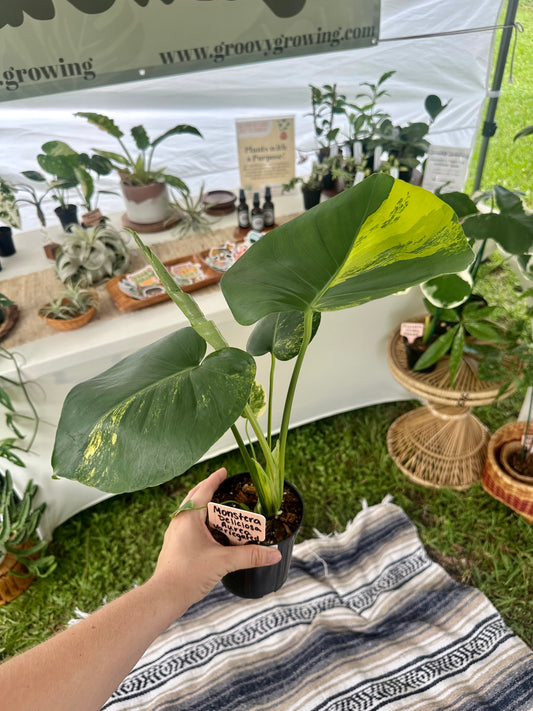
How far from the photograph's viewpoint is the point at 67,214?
1594 millimetres

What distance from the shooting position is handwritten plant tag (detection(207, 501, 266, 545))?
84 centimetres

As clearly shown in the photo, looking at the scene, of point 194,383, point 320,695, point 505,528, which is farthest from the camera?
point 505,528

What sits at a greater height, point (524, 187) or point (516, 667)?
point (524, 187)

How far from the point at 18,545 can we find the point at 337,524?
3.07ft

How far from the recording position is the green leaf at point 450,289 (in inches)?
48.5

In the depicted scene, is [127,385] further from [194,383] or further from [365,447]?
[365,447]

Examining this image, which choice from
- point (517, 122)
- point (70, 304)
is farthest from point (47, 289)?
point (517, 122)

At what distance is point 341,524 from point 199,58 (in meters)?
1.44

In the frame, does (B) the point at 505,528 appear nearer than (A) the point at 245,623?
No

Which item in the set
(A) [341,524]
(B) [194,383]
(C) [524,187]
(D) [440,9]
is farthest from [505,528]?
(D) [440,9]

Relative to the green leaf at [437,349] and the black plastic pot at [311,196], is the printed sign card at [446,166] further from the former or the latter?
the green leaf at [437,349]

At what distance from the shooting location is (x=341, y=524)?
1591mm

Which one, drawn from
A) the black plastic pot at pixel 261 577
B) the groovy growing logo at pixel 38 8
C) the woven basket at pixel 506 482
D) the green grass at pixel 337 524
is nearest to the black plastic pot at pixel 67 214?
the groovy growing logo at pixel 38 8

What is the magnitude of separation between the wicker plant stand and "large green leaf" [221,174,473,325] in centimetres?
90
